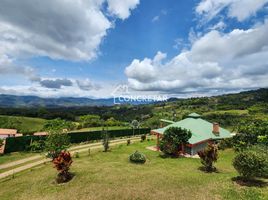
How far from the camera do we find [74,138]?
48.0 m

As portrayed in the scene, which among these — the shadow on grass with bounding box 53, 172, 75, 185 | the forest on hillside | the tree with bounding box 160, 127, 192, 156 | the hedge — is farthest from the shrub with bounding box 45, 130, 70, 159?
the forest on hillside

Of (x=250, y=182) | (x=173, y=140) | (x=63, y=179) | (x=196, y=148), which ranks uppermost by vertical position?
(x=173, y=140)

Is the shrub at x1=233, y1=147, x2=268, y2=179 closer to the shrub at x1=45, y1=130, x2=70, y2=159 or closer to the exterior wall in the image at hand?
the exterior wall

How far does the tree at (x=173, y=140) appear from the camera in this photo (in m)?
28.8

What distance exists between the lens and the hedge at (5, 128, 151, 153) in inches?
1406

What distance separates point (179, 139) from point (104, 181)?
1668 centimetres

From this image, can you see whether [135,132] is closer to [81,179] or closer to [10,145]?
[10,145]

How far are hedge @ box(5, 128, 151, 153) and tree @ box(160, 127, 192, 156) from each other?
A: 2429cm

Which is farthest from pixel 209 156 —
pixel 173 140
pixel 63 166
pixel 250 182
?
pixel 63 166

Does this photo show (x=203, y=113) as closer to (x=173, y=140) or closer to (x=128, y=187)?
(x=173, y=140)

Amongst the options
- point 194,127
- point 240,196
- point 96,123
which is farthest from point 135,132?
point 240,196

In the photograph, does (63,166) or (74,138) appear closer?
(63,166)

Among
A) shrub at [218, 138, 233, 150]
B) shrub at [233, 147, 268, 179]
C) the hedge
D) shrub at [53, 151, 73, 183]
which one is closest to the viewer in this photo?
shrub at [233, 147, 268, 179]

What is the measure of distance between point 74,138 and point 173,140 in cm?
2779
